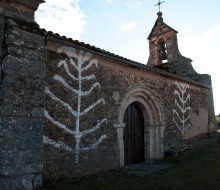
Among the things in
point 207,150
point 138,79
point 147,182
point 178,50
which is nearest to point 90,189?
point 147,182

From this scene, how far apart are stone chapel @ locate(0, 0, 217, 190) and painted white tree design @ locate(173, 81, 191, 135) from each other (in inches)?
1.5

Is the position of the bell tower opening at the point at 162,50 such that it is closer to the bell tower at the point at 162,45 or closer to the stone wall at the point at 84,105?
the bell tower at the point at 162,45

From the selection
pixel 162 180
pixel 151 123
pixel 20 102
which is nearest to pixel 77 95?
pixel 20 102

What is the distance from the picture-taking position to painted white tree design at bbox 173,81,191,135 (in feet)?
28.2

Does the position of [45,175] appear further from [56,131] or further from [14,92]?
[14,92]

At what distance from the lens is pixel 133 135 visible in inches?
286

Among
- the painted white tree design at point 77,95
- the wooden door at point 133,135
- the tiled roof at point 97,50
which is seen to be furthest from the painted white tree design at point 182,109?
the painted white tree design at point 77,95

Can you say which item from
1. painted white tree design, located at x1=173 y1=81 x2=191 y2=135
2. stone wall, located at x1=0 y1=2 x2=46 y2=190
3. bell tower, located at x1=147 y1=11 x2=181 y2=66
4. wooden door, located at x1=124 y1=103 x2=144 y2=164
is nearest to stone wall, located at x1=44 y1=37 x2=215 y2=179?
wooden door, located at x1=124 y1=103 x2=144 y2=164

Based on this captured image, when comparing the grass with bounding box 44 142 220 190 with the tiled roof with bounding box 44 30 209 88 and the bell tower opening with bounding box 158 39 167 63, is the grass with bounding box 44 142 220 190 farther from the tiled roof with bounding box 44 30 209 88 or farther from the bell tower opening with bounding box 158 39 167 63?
the bell tower opening with bounding box 158 39 167 63

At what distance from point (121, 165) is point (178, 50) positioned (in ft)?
24.5

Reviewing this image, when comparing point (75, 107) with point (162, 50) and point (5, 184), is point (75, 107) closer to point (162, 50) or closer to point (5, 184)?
point (5, 184)

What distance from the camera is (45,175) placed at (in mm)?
4418

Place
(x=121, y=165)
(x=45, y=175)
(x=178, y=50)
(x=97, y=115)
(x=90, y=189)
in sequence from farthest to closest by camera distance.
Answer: (x=178, y=50)
(x=121, y=165)
(x=97, y=115)
(x=45, y=175)
(x=90, y=189)

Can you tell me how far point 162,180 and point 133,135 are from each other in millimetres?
2488
